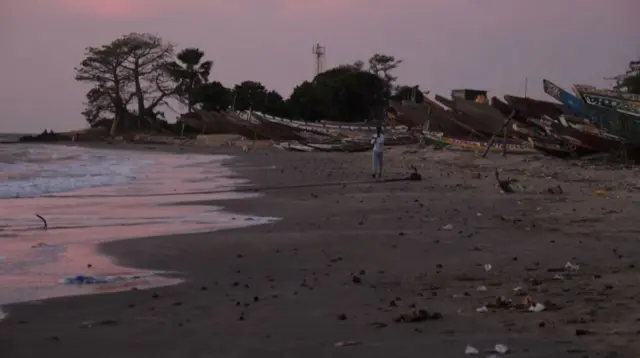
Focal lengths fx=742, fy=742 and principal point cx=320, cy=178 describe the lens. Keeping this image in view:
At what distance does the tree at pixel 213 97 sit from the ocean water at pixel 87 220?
4623 centimetres

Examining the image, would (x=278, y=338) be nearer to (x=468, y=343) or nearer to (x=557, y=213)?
(x=468, y=343)

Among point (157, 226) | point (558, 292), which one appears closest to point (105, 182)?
point (157, 226)

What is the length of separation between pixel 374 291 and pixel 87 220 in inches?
261

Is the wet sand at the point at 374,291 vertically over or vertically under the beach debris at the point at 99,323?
over

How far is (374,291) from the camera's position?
5.88 meters

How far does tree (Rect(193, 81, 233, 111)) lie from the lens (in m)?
68.4

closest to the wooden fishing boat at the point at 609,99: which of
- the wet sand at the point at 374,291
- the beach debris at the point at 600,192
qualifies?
the beach debris at the point at 600,192

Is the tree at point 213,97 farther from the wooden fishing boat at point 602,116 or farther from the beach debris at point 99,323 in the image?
the beach debris at point 99,323

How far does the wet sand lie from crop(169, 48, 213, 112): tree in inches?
2387

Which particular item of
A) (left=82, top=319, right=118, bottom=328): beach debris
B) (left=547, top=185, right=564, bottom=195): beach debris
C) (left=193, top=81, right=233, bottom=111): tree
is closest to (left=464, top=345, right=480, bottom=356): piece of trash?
(left=82, top=319, right=118, bottom=328): beach debris

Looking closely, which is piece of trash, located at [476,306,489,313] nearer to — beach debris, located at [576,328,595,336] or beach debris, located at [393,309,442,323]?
beach debris, located at [393,309,442,323]

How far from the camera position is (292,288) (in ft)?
20.0

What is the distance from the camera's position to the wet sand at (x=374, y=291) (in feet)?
14.2

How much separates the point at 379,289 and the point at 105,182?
48.8 ft
